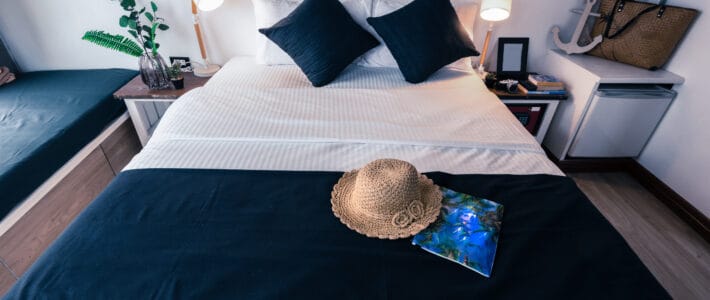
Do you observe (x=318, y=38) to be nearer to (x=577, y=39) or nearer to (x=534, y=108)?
(x=534, y=108)

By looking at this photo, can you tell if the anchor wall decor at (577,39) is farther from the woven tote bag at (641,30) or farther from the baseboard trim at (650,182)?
the baseboard trim at (650,182)

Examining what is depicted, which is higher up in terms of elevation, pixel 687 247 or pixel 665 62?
pixel 665 62

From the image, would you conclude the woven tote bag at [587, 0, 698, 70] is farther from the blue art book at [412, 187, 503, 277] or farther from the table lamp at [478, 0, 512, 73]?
the blue art book at [412, 187, 503, 277]

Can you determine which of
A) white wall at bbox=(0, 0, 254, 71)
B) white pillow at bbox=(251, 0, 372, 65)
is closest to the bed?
white pillow at bbox=(251, 0, 372, 65)

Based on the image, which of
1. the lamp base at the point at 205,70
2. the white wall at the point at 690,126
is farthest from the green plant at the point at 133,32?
the white wall at the point at 690,126

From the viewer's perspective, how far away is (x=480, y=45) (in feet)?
7.67

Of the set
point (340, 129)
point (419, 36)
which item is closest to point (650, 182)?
point (419, 36)

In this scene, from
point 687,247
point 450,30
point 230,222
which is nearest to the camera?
point 230,222

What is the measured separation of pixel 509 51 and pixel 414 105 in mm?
1081

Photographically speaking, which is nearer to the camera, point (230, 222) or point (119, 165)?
point (230, 222)

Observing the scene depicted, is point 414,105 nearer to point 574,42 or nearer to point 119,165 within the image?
point 574,42

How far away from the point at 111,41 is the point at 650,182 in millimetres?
3344

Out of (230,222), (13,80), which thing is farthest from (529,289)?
(13,80)

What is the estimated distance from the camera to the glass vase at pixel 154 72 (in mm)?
1950
